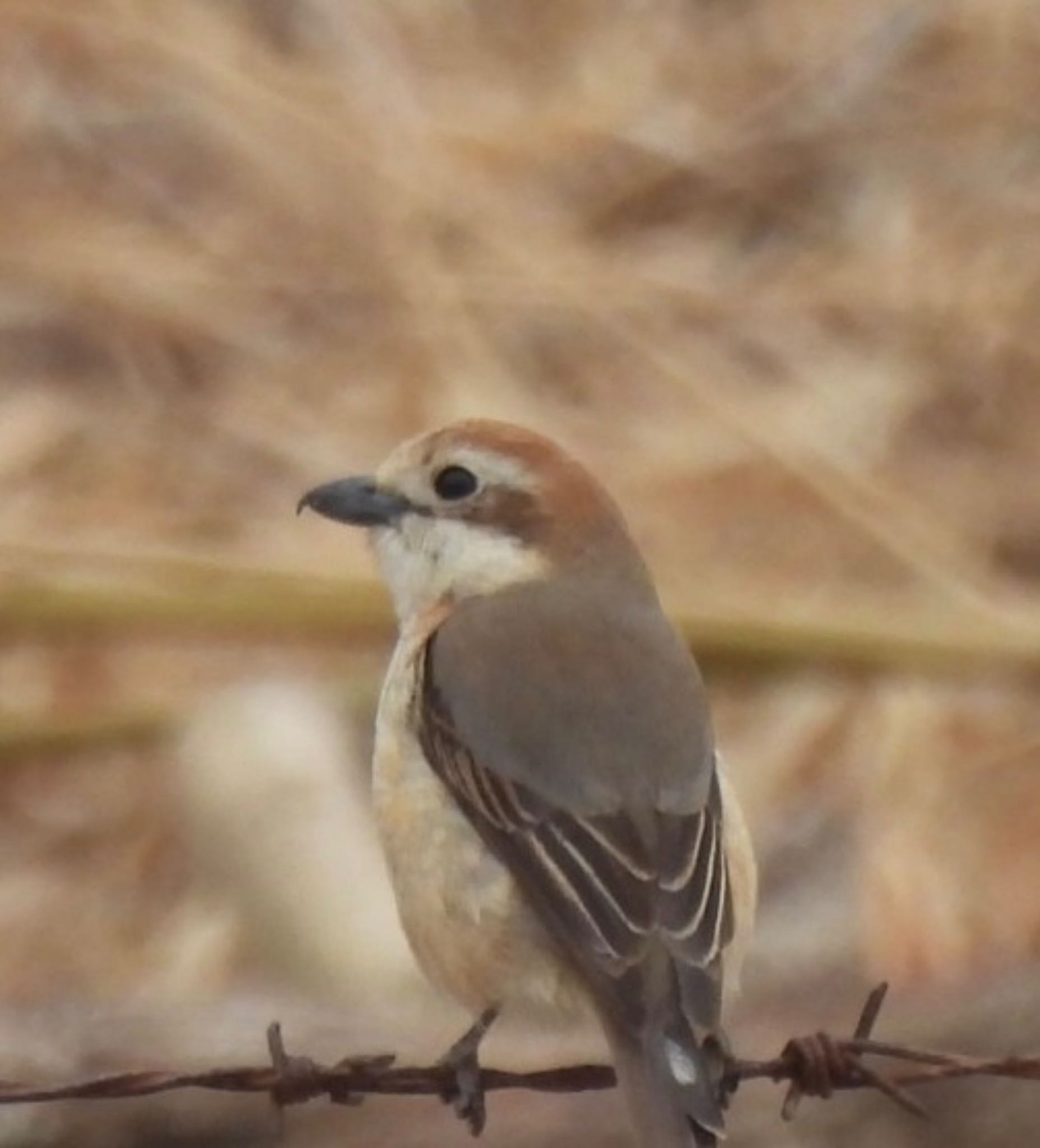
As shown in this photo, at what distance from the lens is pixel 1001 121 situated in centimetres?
945

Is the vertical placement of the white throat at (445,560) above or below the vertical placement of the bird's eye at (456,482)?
below

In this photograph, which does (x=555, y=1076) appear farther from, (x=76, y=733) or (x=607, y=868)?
(x=76, y=733)

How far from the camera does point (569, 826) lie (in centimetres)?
390

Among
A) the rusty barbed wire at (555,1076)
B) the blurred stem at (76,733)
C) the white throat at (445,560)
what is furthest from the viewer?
the blurred stem at (76,733)

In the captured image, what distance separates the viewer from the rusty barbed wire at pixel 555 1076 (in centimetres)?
347

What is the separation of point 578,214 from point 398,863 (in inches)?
212

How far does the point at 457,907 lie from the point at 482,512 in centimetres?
78

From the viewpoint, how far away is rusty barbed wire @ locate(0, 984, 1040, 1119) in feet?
11.4

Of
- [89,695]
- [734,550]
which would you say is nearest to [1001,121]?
[734,550]

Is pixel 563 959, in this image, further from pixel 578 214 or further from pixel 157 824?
pixel 578 214

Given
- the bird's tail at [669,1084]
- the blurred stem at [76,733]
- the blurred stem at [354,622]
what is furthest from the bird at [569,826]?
the blurred stem at [76,733]

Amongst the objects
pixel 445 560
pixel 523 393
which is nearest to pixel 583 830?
pixel 445 560

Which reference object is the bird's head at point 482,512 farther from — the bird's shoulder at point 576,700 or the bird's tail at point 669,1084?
the bird's tail at point 669,1084

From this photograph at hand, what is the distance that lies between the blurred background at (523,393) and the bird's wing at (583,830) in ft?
9.74
